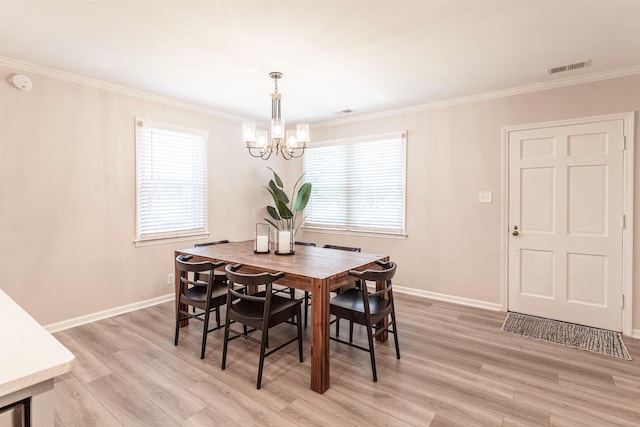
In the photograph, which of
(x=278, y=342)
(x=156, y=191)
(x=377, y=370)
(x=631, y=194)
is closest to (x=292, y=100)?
(x=156, y=191)

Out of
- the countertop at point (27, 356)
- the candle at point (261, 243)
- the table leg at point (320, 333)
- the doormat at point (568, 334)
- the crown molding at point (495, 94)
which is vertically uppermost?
the crown molding at point (495, 94)

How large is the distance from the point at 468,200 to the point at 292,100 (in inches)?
100

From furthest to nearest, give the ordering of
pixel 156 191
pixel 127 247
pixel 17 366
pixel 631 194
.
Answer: pixel 156 191, pixel 127 247, pixel 631 194, pixel 17 366

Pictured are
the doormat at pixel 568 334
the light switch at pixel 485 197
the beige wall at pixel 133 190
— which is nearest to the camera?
the doormat at pixel 568 334

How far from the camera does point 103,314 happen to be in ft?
11.7

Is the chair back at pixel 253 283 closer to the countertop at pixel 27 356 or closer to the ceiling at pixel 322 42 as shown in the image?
the countertop at pixel 27 356

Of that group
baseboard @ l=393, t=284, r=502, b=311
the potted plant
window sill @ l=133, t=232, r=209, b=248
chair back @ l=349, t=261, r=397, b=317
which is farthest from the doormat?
window sill @ l=133, t=232, r=209, b=248

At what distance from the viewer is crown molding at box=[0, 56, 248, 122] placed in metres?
2.98

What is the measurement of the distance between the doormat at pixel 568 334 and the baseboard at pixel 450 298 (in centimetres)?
26

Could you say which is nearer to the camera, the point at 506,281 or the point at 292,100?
the point at 506,281

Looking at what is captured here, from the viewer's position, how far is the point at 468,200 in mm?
4047

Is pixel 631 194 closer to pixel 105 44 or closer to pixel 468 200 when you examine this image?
pixel 468 200

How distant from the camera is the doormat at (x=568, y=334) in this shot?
9.53ft

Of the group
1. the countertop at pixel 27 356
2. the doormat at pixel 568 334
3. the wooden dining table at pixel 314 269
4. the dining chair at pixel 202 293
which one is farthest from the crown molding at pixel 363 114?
the countertop at pixel 27 356
